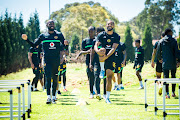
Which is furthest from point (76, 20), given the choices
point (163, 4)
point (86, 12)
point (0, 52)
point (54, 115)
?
point (54, 115)

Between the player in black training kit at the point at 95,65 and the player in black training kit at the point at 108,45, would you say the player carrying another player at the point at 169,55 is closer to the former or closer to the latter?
the player in black training kit at the point at 108,45

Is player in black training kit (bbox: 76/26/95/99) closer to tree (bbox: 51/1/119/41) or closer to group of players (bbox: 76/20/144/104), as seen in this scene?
group of players (bbox: 76/20/144/104)

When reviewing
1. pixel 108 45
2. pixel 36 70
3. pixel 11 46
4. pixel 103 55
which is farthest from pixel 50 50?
pixel 11 46

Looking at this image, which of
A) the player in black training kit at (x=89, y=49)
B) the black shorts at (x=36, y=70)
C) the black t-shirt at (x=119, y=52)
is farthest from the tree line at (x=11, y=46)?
the player in black training kit at (x=89, y=49)

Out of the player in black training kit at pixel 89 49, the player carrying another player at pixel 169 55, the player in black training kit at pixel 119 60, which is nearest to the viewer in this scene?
the player carrying another player at pixel 169 55

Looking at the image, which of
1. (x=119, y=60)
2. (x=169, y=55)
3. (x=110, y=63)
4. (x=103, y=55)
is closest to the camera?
(x=103, y=55)

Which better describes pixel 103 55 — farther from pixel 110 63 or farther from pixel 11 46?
pixel 11 46

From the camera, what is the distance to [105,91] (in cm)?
816

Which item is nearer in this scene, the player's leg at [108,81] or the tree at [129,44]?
the player's leg at [108,81]

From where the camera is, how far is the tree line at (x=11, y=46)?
25.8 m

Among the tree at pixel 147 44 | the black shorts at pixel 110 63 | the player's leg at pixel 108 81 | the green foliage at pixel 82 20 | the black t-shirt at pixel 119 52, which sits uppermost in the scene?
the green foliage at pixel 82 20

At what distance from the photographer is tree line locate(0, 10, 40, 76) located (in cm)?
2578

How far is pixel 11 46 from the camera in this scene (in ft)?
94.5

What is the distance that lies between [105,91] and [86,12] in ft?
168
